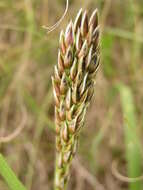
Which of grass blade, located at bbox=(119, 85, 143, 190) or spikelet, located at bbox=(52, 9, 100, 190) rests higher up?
spikelet, located at bbox=(52, 9, 100, 190)

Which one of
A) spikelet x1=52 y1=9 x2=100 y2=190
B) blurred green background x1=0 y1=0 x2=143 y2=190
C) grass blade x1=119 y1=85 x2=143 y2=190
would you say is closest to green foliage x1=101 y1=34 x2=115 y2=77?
blurred green background x1=0 y1=0 x2=143 y2=190

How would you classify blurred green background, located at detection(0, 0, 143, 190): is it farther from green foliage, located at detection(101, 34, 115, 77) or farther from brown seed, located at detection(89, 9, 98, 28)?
brown seed, located at detection(89, 9, 98, 28)

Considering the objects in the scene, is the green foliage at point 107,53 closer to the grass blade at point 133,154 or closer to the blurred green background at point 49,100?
the blurred green background at point 49,100

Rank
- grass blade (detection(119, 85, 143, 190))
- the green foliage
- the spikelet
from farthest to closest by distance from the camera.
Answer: the green foliage < grass blade (detection(119, 85, 143, 190)) < the spikelet

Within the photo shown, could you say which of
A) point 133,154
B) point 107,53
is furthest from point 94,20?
point 107,53

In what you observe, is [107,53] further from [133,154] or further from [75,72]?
[75,72]

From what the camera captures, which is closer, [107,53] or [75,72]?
[75,72]
